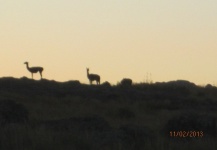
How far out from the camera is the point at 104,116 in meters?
41.0

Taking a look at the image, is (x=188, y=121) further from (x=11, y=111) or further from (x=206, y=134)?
(x=11, y=111)

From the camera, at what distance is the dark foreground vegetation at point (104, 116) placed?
2578 centimetres

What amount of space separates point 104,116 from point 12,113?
24.4 feet

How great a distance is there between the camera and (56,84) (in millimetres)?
56094

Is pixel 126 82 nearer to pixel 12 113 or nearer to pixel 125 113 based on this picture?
pixel 125 113

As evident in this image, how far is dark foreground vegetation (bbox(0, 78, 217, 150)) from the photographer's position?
25781 mm
